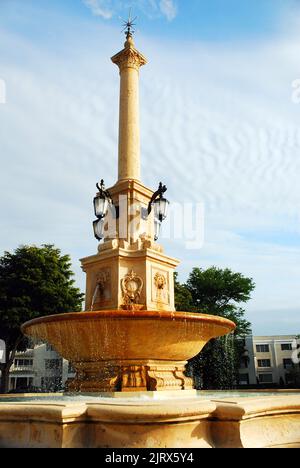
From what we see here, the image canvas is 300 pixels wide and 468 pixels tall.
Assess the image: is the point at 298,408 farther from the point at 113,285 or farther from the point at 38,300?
the point at 38,300

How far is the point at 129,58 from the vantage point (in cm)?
1425

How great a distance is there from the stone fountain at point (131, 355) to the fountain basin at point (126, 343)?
0.9 inches

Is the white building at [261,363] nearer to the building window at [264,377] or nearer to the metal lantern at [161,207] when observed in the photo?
the building window at [264,377]

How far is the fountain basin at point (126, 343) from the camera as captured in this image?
8.04m

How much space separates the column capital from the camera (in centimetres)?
1427

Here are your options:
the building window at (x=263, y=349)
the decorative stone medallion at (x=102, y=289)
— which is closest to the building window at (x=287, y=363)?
the building window at (x=263, y=349)

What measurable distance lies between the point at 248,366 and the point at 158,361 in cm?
6274

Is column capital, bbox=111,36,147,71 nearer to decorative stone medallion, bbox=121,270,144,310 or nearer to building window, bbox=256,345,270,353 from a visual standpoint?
decorative stone medallion, bbox=121,270,144,310

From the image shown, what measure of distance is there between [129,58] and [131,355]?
10362 mm

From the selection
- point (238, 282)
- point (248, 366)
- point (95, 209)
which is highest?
point (238, 282)

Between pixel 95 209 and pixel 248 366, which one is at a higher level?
pixel 95 209

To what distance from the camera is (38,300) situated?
3066 centimetres
